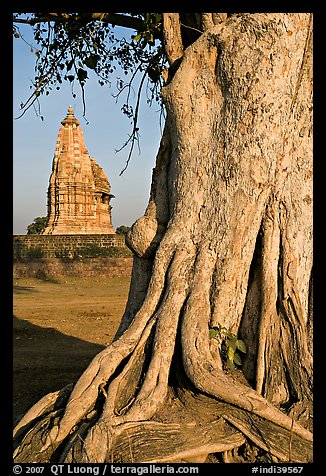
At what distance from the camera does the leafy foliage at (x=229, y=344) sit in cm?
339

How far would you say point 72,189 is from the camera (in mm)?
25391

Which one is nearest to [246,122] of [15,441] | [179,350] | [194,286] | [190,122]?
[190,122]

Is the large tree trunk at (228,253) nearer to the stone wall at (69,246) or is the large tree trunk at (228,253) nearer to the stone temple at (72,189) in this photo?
the stone wall at (69,246)

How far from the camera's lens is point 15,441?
313 centimetres

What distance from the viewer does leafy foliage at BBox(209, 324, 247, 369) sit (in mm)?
3387

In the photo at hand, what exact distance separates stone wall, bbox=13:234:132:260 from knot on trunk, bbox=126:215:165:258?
16.3m

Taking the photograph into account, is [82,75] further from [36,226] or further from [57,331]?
[36,226]

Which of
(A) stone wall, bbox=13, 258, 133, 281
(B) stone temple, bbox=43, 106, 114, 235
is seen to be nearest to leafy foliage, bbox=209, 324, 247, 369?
(A) stone wall, bbox=13, 258, 133, 281

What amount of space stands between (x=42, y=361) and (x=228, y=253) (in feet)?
14.1

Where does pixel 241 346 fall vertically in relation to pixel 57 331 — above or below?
above

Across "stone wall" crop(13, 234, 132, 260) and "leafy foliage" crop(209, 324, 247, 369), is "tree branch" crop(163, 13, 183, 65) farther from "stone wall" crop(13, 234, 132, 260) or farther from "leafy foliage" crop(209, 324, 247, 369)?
"stone wall" crop(13, 234, 132, 260)

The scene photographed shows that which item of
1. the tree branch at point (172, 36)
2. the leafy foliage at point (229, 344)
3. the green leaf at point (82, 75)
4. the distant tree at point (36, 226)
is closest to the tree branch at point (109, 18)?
the green leaf at point (82, 75)

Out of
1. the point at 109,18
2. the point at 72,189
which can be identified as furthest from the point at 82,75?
the point at 72,189
